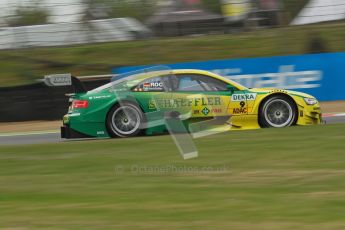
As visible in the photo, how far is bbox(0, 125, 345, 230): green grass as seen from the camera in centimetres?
494

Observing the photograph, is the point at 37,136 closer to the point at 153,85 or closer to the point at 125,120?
the point at 125,120

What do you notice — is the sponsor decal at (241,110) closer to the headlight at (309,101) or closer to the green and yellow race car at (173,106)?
the green and yellow race car at (173,106)

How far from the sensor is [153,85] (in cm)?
1125

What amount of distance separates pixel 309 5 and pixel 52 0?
9618 mm

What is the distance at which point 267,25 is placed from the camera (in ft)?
78.1

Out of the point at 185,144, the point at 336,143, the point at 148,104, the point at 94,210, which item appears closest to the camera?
the point at 94,210

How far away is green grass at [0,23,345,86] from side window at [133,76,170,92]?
38.5 feet

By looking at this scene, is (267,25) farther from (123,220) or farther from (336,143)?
(123,220)

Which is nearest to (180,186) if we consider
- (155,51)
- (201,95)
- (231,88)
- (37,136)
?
(201,95)

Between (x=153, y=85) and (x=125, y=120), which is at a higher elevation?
(x=153, y=85)

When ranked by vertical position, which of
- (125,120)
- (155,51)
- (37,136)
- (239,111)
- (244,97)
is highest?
(155,51)

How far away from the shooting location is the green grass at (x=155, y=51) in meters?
23.0

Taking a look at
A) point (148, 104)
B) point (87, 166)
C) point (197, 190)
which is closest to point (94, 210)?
point (197, 190)

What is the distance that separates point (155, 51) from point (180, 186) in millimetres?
17961
